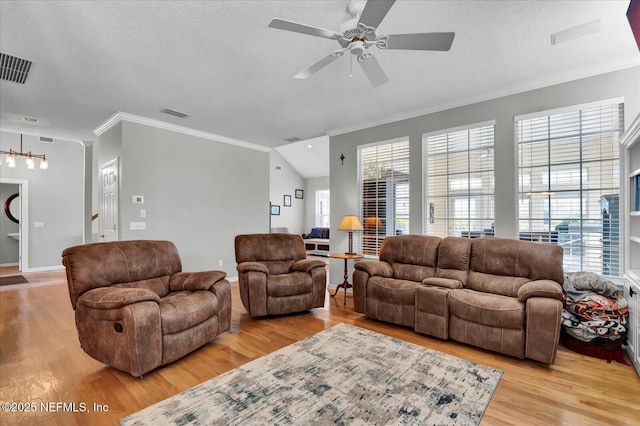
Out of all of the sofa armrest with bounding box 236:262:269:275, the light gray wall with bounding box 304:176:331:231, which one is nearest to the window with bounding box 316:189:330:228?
the light gray wall with bounding box 304:176:331:231

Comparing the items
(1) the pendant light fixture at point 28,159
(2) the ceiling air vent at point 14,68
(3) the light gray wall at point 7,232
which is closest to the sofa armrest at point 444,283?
(2) the ceiling air vent at point 14,68

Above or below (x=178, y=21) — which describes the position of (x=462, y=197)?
below

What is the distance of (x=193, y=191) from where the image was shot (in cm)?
532

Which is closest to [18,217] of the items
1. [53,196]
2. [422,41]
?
[53,196]

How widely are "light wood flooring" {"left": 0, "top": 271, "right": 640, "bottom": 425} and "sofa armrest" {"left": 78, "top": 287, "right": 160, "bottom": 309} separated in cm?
57

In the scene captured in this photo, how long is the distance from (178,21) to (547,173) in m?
3.94

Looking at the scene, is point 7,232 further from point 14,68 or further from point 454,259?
point 454,259

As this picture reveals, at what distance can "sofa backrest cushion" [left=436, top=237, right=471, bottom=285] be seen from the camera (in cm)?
352

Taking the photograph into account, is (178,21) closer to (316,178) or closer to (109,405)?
(109,405)

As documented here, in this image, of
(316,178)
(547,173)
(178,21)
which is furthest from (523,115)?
(316,178)

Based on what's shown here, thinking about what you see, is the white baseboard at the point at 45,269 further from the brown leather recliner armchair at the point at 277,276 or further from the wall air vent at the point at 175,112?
the brown leather recliner armchair at the point at 277,276

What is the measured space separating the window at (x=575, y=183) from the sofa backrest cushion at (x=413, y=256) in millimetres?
1040

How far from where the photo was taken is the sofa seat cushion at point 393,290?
11.1 ft

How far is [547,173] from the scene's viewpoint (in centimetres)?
345
